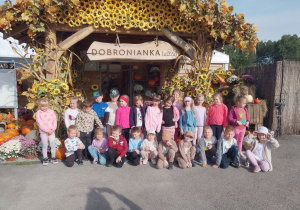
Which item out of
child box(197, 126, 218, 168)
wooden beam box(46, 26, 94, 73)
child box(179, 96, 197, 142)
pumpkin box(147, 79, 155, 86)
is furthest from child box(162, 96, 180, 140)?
pumpkin box(147, 79, 155, 86)

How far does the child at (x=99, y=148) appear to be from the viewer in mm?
4785

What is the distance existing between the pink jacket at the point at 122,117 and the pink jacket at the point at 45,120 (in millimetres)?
1368

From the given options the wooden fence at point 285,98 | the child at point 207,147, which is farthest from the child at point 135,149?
the wooden fence at point 285,98

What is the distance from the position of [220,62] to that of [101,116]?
435 inches

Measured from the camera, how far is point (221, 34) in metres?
5.61

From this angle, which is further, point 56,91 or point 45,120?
point 56,91

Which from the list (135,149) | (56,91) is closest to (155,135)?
(135,149)

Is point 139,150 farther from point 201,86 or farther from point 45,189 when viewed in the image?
point 201,86

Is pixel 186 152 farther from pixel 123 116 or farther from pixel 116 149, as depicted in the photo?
pixel 123 116

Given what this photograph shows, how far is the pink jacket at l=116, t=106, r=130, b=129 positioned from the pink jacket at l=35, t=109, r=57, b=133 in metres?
1.37

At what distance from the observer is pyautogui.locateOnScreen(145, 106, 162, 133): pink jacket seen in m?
5.07

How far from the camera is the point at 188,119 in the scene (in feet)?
16.8

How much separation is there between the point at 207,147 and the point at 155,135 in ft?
3.75

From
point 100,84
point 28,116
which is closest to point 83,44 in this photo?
point 100,84
